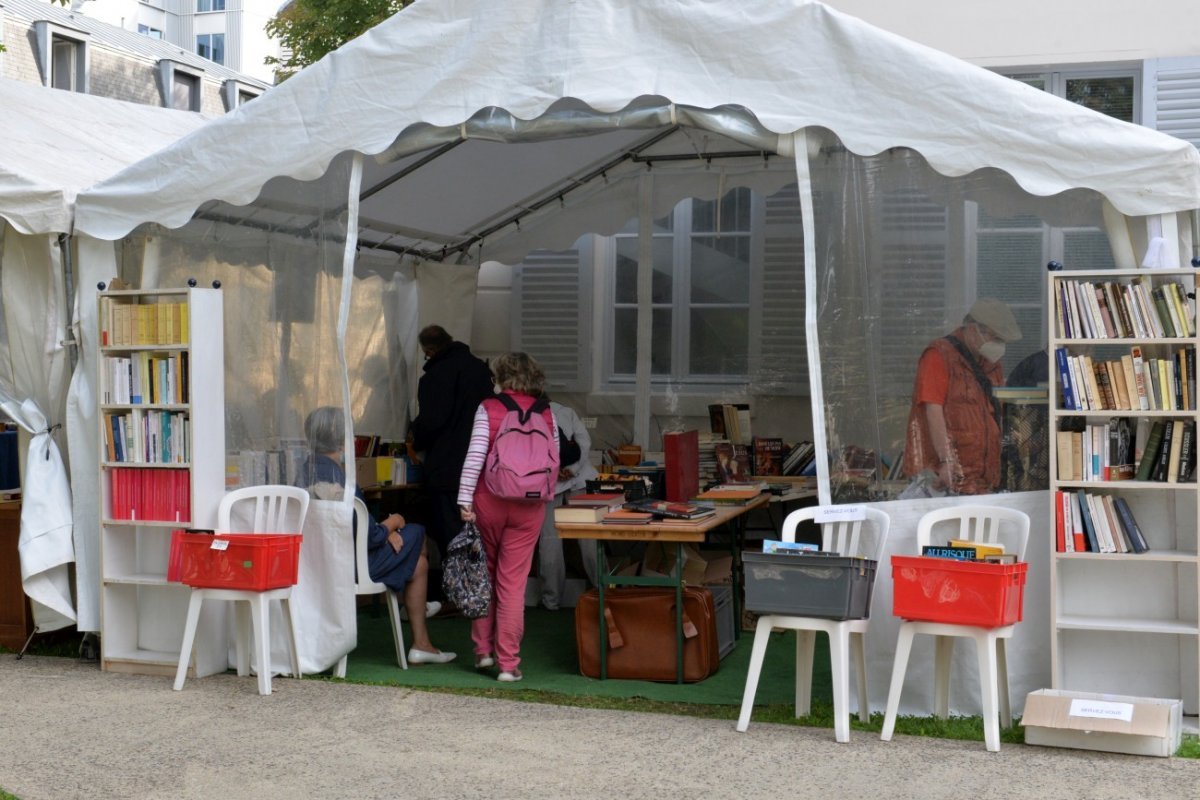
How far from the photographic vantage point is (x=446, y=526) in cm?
834

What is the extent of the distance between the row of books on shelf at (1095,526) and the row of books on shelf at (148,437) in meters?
3.87

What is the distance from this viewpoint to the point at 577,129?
6.25m

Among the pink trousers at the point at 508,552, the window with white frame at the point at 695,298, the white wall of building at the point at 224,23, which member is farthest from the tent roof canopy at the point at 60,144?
the white wall of building at the point at 224,23

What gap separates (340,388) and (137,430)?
0.97m

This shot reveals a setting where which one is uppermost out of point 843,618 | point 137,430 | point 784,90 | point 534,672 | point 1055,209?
point 784,90

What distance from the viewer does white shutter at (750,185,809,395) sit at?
10016mm

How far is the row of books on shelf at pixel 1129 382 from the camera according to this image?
5.42 metres

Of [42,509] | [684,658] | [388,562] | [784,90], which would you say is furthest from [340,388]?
[784,90]

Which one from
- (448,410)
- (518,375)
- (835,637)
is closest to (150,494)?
(518,375)

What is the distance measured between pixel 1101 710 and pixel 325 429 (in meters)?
3.68

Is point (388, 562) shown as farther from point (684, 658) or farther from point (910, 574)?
point (910, 574)

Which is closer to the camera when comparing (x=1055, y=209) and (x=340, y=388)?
(x=1055, y=209)

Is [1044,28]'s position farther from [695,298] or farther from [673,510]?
[673,510]

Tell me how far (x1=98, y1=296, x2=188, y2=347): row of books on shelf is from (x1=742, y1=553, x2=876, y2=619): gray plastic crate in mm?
2956
